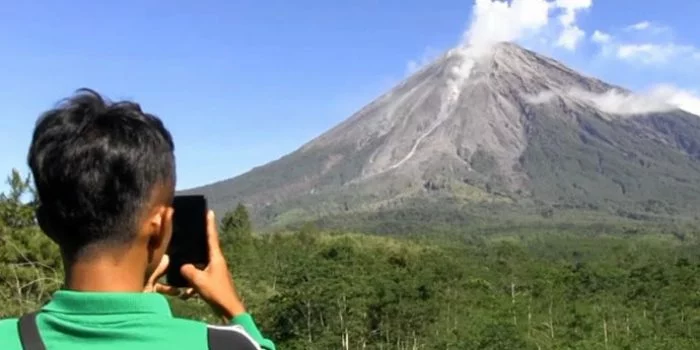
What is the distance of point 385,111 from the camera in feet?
638

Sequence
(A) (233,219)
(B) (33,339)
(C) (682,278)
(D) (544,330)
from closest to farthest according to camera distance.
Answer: (B) (33,339)
(D) (544,330)
(C) (682,278)
(A) (233,219)

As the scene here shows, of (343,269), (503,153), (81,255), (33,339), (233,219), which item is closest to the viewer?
(33,339)

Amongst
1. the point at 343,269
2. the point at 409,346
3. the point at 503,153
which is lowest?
the point at 409,346

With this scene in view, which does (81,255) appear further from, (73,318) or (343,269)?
(343,269)

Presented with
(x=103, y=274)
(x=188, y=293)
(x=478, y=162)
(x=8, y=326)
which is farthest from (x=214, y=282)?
(x=478, y=162)

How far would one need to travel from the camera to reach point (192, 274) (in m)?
1.53

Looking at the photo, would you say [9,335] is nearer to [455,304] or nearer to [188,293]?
[188,293]

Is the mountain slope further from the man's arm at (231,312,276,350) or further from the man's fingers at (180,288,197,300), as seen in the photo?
the man's arm at (231,312,276,350)

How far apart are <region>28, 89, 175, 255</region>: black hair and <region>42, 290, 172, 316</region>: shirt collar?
9 cm

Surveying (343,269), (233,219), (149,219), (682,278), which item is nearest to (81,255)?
(149,219)

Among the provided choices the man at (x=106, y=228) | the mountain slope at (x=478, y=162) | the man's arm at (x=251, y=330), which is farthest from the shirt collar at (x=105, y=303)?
the mountain slope at (x=478, y=162)

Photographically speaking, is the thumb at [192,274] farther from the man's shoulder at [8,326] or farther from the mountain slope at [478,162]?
the mountain slope at [478,162]

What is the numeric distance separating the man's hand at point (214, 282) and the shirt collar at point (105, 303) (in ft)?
0.71

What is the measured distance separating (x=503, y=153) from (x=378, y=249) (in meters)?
134
